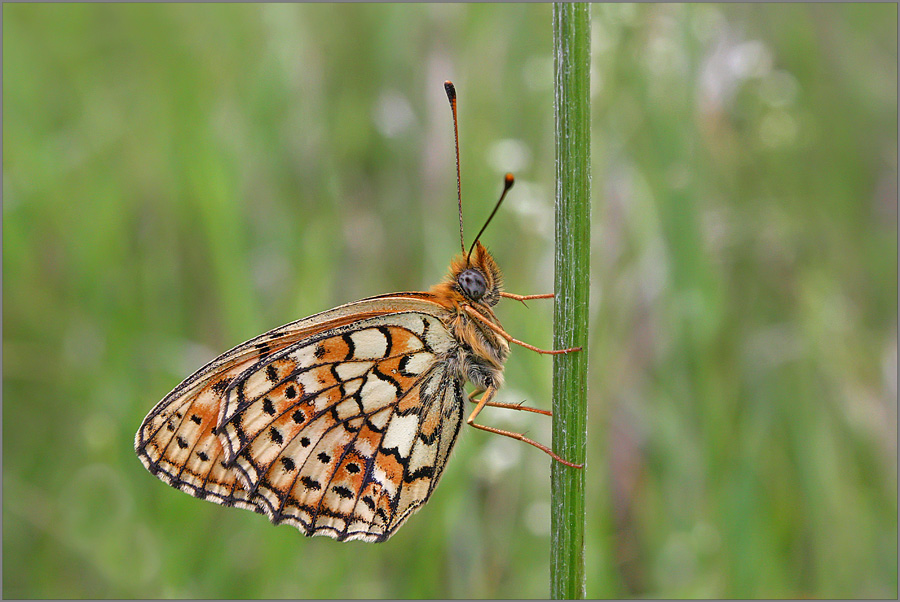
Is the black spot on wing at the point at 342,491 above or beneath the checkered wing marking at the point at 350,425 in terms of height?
beneath

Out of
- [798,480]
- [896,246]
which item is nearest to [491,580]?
[798,480]

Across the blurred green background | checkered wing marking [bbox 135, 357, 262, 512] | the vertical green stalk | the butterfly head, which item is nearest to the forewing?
checkered wing marking [bbox 135, 357, 262, 512]

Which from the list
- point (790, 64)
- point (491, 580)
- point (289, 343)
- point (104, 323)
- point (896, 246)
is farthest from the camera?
point (790, 64)

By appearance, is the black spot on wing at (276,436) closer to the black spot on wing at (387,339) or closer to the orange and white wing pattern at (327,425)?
the orange and white wing pattern at (327,425)

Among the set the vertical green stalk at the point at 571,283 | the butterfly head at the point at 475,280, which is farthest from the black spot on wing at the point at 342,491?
the vertical green stalk at the point at 571,283

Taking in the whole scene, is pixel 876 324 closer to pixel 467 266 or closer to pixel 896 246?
pixel 896 246

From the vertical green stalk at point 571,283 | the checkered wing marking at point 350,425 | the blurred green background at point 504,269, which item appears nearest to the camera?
the vertical green stalk at point 571,283

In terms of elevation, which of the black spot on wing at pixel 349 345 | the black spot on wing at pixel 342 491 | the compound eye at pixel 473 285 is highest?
the compound eye at pixel 473 285

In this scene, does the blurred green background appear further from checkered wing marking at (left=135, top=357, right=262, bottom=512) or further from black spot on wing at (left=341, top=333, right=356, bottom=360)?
checkered wing marking at (left=135, top=357, right=262, bottom=512)
